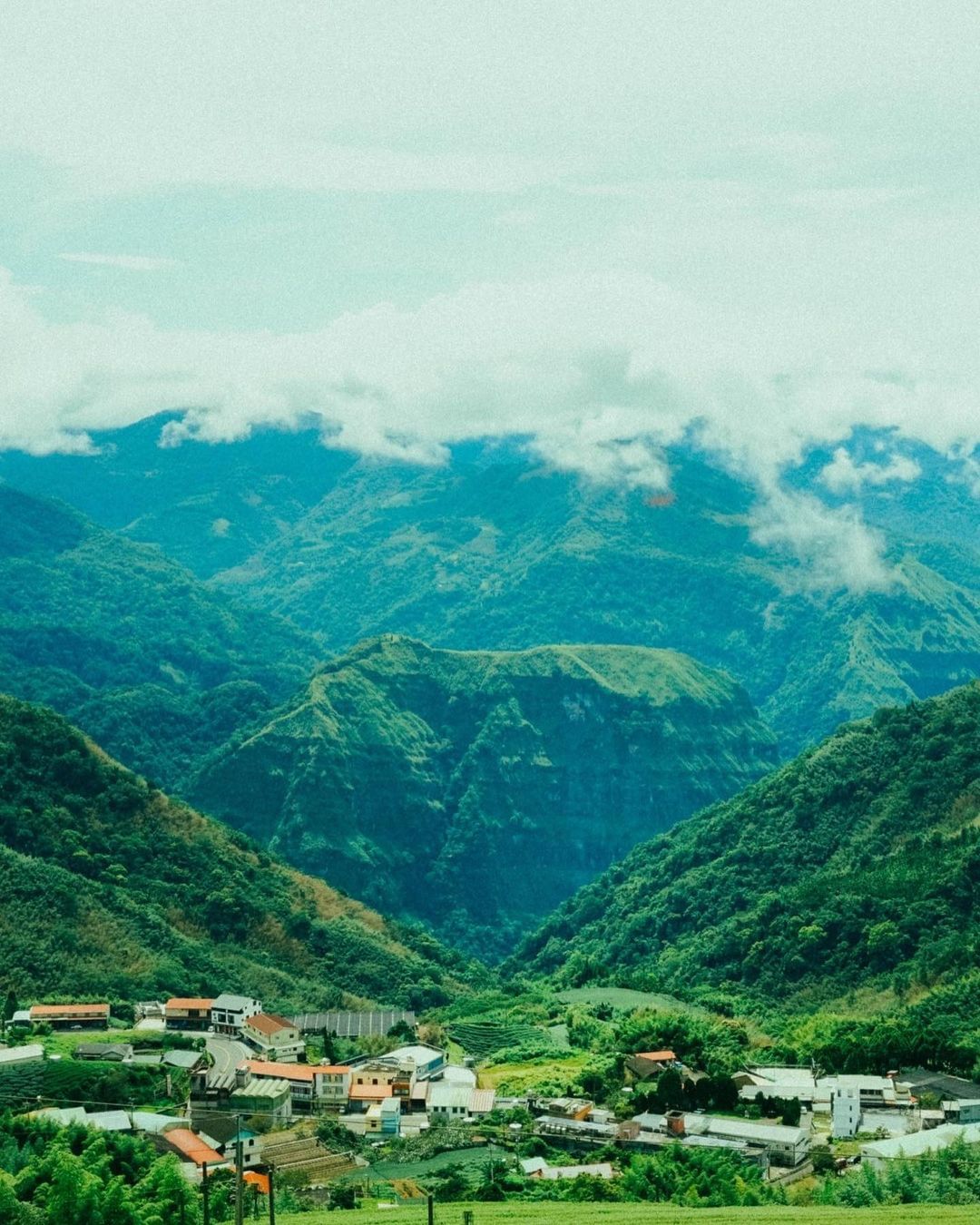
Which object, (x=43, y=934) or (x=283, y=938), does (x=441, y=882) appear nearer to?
(x=283, y=938)

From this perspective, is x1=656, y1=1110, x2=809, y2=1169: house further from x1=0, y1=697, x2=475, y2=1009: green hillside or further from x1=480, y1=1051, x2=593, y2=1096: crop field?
x1=0, y1=697, x2=475, y2=1009: green hillside

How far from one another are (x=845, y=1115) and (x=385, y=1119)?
1651 centimetres

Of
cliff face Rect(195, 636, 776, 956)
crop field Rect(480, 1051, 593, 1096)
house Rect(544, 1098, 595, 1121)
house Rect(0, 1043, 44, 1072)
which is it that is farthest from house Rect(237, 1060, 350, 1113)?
cliff face Rect(195, 636, 776, 956)

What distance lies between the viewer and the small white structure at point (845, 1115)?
61438mm

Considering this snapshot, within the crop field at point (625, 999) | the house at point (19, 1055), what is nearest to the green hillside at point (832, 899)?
the crop field at point (625, 999)

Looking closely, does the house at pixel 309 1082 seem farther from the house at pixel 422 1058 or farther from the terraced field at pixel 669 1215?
the terraced field at pixel 669 1215

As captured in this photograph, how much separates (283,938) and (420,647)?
99336 mm

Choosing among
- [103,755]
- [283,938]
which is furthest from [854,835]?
[103,755]

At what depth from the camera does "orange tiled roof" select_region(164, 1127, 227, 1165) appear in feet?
174

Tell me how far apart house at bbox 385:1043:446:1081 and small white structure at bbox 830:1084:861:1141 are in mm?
16474

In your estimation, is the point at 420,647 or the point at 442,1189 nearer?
the point at 442,1189

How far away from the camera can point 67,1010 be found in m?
76.4

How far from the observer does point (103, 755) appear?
356ft

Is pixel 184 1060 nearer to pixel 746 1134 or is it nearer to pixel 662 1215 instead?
pixel 746 1134
